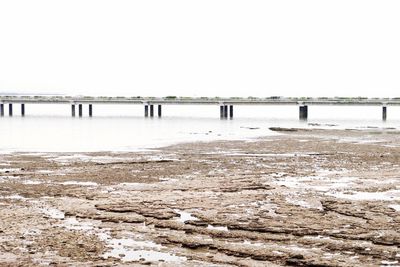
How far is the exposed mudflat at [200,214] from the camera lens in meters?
8.89

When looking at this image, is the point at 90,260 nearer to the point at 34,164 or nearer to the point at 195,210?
the point at 195,210

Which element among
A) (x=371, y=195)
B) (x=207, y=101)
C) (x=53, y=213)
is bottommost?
(x=371, y=195)

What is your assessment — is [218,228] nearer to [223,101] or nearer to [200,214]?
[200,214]

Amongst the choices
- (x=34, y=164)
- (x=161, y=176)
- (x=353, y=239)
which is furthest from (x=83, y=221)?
(x=34, y=164)

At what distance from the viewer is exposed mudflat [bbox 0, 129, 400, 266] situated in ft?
29.2

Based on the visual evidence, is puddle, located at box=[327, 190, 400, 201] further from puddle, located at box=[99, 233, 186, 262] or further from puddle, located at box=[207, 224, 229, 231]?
puddle, located at box=[99, 233, 186, 262]

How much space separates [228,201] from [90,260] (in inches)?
213

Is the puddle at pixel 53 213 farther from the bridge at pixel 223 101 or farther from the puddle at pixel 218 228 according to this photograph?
the bridge at pixel 223 101

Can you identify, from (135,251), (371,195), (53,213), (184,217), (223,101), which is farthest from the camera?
(223,101)

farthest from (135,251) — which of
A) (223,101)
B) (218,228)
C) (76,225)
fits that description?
(223,101)

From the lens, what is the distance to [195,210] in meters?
12.4

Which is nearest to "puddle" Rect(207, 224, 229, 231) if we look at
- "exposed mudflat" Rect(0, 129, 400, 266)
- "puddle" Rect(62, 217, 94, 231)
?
"exposed mudflat" Rect(0, 129, 400, 266)

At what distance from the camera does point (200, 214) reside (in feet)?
39.1

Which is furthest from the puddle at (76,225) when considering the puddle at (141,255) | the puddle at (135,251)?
the puddle at (141,255)
